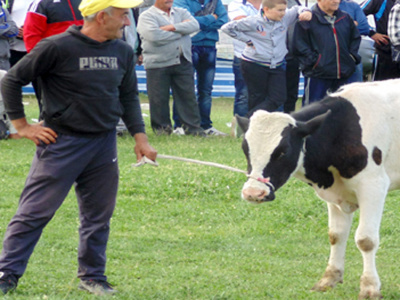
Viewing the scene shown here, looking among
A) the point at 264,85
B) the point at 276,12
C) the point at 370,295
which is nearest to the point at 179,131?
the point at 264,85

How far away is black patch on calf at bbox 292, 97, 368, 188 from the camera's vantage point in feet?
19.6

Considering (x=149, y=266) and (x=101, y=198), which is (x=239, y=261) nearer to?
(x=149, y=266)

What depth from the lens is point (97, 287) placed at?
5.92 m

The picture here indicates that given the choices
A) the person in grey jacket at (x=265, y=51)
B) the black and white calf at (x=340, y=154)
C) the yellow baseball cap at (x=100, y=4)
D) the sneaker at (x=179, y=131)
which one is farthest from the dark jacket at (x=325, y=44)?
the yellow baseball cap at (x=100, y=4)

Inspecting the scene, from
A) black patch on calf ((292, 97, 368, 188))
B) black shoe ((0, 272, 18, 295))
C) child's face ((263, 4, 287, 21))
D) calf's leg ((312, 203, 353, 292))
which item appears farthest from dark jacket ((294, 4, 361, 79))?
black shoe ((0, 272, 18, 295))

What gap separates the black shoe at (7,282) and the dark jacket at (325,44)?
22.7 feet

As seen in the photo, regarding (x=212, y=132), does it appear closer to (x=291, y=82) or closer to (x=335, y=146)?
(x=291, y=82)

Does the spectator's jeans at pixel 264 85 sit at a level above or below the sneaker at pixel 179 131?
above

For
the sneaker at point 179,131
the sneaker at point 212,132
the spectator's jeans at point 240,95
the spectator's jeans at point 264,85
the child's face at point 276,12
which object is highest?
the child's face at point 276,12

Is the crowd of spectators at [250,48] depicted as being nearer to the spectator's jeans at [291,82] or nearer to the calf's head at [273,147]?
the spectator's jeans at [291,82]

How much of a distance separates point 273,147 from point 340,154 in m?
0.57

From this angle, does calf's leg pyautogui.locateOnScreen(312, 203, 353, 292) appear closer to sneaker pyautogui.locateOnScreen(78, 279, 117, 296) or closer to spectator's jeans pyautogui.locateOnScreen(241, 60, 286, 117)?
sneaker pyautogui.locateOnScreen(78, 279, 117, 296)

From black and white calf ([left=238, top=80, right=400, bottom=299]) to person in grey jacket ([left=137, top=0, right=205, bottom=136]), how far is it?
653 cm

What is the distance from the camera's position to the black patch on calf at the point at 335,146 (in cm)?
598
